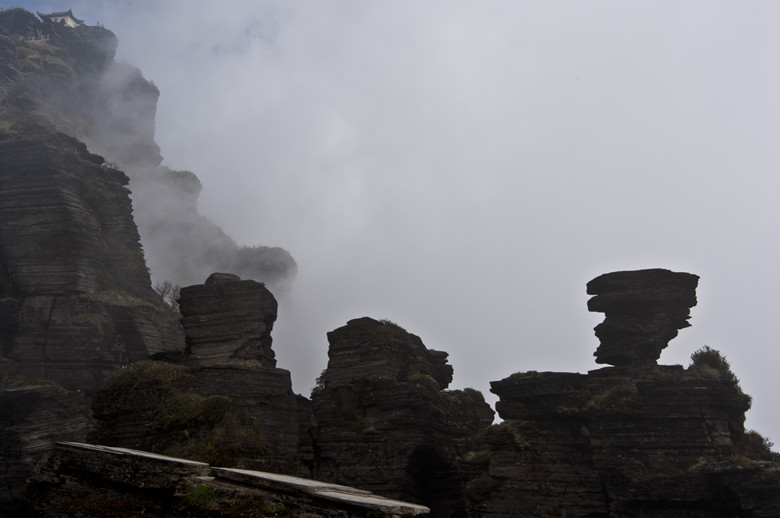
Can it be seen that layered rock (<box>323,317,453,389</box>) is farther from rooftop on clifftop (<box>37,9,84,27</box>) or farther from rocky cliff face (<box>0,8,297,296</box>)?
rooftop on clifftop (<box>37,9,84,27</box>)

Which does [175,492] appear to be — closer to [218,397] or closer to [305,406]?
[218,397]

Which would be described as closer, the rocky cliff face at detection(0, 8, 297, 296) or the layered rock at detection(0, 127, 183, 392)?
the layered rock at detection(0, 127, 183, 392)

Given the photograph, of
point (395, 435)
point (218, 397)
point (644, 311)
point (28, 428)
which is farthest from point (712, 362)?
point (28, 428)

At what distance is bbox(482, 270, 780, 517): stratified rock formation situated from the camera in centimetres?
2111

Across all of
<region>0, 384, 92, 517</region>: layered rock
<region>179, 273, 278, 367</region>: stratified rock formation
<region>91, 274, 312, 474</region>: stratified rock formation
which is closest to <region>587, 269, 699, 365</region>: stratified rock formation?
<region>91, 274, 312, 474</region>: stratified rock formation

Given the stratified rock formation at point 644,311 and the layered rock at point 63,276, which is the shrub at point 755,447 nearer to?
the stratified rock formation at point 644,311

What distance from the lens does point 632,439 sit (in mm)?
22984

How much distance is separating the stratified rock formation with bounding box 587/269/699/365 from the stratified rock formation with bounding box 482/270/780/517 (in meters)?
0.05

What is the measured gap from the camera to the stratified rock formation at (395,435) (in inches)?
1049

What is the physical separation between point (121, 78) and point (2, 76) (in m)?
29.9

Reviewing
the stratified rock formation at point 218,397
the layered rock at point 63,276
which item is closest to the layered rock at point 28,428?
the layered rock at point 63,276

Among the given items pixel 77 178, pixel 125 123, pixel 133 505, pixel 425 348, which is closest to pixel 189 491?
pixel 133 505

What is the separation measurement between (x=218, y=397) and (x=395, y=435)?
353 inches

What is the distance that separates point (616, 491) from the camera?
2231 cm
